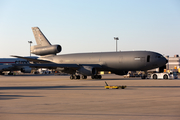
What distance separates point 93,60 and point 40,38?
12.7 m

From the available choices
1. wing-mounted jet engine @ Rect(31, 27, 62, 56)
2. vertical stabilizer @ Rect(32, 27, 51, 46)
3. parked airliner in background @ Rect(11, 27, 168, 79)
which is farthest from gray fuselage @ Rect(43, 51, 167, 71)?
vertical stabilizer @ Rect(32, 27, 51, 46)

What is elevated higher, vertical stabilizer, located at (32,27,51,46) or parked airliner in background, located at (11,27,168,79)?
vertical stabilizer, located at (32,27,51,46)

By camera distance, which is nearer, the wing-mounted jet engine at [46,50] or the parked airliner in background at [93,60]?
the parked airliner in background at [93,60]

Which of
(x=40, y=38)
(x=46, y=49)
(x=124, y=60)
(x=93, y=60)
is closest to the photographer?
(x=124, y=60)

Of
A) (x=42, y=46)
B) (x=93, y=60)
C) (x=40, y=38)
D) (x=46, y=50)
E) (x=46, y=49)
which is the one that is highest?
(x=40, y=38)

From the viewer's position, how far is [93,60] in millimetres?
45469

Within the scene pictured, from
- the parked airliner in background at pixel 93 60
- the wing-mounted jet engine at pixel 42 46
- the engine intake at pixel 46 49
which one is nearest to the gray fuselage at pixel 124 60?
the parked airliner in background at pixel 93 60

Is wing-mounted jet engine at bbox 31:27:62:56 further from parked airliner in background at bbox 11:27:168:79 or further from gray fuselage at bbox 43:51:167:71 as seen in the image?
gray fuselage at bbox 43:51:167:71

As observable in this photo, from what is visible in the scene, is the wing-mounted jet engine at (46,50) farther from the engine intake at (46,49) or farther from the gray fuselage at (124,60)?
the gray fuselage at (124,60)

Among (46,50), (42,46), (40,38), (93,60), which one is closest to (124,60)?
(93,60)

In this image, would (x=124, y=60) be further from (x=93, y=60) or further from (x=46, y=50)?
(x=46, y=50)

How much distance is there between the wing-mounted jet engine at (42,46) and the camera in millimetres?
50344

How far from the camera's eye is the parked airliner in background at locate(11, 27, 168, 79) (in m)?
40.9

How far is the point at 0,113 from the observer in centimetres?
1072
